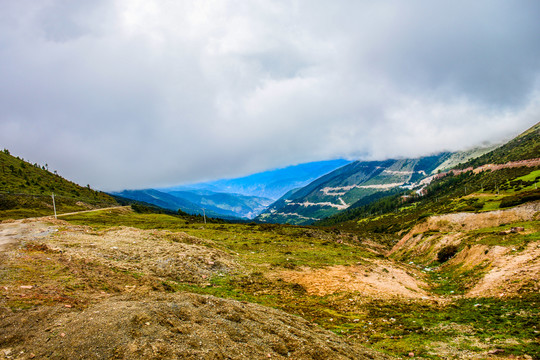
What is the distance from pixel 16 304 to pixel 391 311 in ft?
76.9

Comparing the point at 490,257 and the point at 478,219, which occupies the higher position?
the point at 490,257

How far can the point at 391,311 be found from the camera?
795 inches

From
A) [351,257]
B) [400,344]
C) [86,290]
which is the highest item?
[86,290]

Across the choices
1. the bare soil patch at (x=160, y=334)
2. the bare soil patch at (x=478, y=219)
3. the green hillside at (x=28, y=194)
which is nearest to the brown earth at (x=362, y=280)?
the bare soil patch at (x=160, y=334)

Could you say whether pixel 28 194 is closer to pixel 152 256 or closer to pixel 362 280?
pixel 152 256

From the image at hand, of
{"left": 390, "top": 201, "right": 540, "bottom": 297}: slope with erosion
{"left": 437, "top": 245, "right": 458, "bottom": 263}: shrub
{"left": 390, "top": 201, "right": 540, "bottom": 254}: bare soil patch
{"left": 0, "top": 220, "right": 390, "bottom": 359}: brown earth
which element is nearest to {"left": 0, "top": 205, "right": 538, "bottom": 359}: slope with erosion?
{"left": 0, "top": 220, "right": 390, "bottom": 359}: brown earth

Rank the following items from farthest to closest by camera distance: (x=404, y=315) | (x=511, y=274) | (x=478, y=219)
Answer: (x=478, y=219) → (x=511, y=274) → (x=404, y=315)

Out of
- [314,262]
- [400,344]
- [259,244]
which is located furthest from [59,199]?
[400,344]

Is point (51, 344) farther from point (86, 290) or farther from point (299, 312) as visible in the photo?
point (299, 312)

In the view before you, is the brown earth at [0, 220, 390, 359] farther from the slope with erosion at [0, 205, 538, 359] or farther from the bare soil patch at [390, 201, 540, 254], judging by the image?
the bare soil patch at [390, 201, 540, 254]

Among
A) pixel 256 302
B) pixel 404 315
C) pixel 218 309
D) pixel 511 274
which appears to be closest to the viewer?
pixel 218 309

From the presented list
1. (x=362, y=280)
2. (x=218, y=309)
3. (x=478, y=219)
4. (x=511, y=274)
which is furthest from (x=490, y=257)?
(x=478, y=219)

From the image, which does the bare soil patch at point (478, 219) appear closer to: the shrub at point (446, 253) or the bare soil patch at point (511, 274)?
the shrub at point (446, 253)

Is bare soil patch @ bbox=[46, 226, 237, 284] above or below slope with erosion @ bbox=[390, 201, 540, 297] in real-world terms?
above
